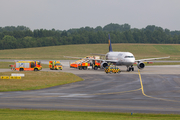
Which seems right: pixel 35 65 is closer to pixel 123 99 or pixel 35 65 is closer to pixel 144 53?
pixel 123 99

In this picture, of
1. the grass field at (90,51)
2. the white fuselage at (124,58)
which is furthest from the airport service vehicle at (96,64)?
the grass field at (90,51)

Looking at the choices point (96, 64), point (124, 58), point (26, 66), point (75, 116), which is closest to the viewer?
point (75, 116)

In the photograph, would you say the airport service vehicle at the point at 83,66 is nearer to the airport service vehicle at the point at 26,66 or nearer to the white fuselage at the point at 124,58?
the white fuselage at the point at 124,58

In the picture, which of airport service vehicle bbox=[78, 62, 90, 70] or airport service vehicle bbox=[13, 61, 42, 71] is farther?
airport service vehicle bbox=[78, 62, 90, 70]

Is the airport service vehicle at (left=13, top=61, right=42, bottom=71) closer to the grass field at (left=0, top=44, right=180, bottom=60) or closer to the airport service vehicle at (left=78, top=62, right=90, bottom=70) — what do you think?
the airport service vehicle at (left=78, top=62, right=90, bottom=70)

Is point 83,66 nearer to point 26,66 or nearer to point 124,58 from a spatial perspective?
point 124,58

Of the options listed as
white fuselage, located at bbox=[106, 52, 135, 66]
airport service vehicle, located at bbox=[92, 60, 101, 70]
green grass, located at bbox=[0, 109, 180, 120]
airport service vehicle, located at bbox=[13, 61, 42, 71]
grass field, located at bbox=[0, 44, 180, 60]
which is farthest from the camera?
grass field, located at bbox=[0, 44, 180, 60]

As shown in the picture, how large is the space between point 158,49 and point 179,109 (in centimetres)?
16284

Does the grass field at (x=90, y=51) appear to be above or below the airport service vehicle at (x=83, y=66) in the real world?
above

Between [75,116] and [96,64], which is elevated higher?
[96,64]

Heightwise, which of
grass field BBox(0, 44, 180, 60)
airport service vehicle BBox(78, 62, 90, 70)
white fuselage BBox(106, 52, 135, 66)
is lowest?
airport service vehicle BBox(78, 62, 90, 70)

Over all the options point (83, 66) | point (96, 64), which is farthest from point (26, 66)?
point (96, 64)

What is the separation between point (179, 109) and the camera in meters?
23.9

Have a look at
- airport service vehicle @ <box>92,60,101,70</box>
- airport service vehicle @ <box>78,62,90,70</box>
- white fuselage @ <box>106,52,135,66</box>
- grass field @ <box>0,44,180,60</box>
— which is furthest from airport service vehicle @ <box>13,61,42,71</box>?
grass field @ <box>0,44,180,60</box>
